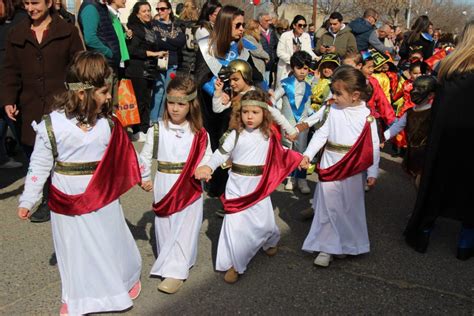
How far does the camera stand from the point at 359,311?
10.9 ft

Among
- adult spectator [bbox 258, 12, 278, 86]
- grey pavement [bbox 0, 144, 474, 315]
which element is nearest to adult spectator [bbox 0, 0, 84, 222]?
grey pavement [bbox 0, 144, 474, 315]

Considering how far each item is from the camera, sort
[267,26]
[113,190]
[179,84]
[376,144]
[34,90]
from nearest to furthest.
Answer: [113,190] < [179,84] < [376,144] < [34,90] < [267,26]

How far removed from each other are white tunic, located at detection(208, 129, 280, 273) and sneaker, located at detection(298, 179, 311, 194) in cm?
199

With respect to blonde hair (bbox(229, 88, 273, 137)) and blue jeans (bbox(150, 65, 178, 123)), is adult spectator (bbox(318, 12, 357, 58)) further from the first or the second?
blonde hair (bbox(229, 88, 273, 137))

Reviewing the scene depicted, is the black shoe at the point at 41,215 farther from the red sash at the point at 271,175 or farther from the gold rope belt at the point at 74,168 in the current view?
the red sash at the point at 271,175

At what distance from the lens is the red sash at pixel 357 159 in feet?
13.1

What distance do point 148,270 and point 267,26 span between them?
6.62 m

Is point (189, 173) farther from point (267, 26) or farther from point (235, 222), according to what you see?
point (267, 26)

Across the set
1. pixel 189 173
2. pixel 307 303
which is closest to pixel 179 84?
pixel 189 173

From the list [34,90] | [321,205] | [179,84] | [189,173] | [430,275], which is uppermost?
[179,84]

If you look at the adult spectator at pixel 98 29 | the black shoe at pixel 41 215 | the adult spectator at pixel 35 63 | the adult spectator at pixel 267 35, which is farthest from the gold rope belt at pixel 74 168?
the adult spectator at pixel 267 35

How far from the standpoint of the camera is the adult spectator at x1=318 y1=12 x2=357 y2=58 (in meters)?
8.26

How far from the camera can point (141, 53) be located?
768 centimetres

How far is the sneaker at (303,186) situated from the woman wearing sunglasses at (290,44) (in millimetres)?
3206
